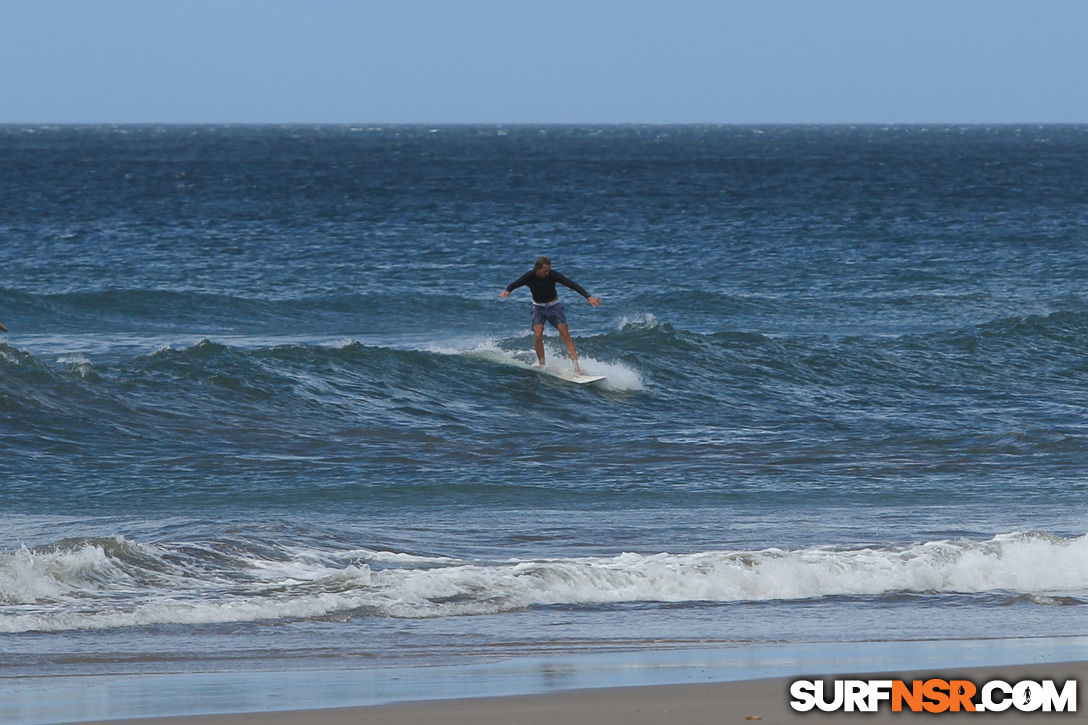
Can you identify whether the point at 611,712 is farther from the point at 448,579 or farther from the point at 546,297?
the point at 546,297

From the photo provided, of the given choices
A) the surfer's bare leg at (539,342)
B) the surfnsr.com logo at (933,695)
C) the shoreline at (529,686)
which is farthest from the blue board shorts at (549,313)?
the surfnsr.com logo at (933,695)

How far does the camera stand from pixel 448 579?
8.27 metres

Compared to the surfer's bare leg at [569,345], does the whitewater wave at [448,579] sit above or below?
below

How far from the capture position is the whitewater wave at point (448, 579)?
308 inches

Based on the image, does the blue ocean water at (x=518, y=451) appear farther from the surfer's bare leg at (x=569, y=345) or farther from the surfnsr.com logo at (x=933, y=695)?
the surfnsr.com logo at (x=933, y=695)

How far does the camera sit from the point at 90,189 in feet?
177

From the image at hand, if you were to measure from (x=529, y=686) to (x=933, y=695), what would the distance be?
6.06 ft

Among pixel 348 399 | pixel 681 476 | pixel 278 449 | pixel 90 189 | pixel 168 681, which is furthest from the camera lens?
pixel 90 189

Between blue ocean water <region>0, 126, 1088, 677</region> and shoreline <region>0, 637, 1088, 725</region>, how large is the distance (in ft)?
0.93

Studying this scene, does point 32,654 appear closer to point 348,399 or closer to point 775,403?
point 348,399

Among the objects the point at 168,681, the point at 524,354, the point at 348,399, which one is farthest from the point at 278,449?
the point at 168,681

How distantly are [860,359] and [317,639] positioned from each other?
12272 millimetres

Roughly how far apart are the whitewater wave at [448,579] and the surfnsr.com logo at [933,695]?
6.89 ft

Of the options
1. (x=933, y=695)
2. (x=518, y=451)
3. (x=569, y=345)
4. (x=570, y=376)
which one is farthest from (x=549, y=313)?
(x=933, y=695)
